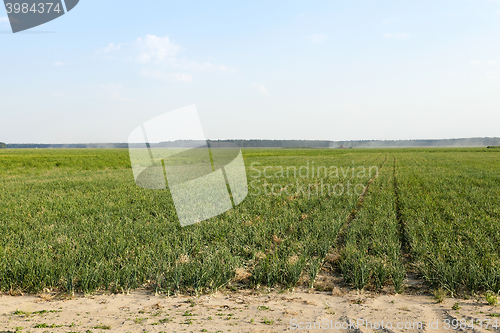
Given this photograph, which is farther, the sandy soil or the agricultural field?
the agricultural field

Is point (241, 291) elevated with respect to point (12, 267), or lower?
lower

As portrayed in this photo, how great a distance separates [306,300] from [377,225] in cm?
400

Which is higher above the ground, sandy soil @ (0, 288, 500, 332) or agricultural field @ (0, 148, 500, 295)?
agricultural field @ (0, 148, 500, 295)

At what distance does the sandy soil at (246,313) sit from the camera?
11.5 ft

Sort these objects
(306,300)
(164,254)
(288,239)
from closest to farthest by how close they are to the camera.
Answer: (306,300) → (164,254) → (288,239)

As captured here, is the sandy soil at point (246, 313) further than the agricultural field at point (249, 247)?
No

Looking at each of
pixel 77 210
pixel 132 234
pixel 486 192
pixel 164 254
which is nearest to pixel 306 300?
pixel 164 254

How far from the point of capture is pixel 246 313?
3.88 metres

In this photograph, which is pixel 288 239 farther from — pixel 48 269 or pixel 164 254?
pixel 48 269

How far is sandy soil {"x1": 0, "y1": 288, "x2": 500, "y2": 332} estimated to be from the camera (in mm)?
3492

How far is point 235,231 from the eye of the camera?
7.13 m

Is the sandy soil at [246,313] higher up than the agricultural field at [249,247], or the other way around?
the agricultural field at [249,247]

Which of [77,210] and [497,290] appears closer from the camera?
[497,290]

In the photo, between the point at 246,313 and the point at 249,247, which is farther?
the point at 249,247
